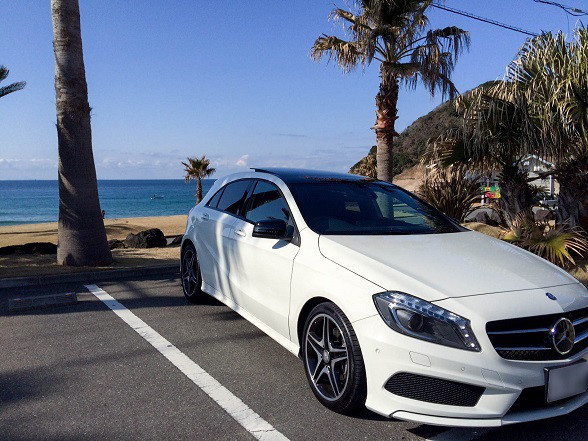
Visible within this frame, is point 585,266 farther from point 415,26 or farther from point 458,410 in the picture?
point 415,26

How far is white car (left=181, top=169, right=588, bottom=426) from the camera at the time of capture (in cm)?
291

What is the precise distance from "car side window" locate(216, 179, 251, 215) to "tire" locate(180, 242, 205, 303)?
75cm

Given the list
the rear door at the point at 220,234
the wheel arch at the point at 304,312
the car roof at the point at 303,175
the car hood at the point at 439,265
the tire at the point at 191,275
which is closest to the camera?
the car hood at the point at 439,265

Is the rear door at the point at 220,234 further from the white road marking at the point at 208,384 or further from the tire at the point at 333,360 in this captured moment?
the tire at the point at 333,360

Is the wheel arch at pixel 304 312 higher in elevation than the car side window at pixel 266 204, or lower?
lower

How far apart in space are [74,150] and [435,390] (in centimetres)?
770

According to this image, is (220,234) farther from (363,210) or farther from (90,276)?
(90,276)


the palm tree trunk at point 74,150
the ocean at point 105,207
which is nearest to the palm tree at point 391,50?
the palm tree trunk at point 74,150

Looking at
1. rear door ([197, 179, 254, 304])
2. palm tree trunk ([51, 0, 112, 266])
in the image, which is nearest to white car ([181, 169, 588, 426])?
rear door ([197, 179, 254, 304])

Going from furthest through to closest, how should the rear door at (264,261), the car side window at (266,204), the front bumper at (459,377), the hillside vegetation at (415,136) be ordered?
the hillside vegetation at (415,136), the car side window at (266,204), the rear door at (264,261), the front bumper at (459,377)

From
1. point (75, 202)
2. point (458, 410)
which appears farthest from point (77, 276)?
point (458, 410)

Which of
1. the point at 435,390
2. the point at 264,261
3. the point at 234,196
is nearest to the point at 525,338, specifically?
the point at 435,390

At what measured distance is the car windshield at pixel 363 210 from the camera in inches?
166

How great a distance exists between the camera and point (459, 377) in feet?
9.41
